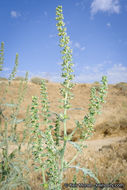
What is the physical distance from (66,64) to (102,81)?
0.28 meters

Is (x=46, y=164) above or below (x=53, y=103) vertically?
below

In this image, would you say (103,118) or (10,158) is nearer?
(10,158)

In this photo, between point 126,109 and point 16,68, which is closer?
point 16,68

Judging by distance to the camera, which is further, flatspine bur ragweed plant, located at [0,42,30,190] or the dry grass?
the dry grass

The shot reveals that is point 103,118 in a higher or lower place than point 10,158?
lower

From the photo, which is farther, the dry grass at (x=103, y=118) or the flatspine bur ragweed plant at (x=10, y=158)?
the dry grass at (x=103, y=118)

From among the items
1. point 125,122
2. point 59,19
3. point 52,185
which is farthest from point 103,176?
point 125,122

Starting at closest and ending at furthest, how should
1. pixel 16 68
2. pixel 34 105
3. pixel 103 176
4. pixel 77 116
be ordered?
pixel 34 105
pixel 16 68
pixel 103 176
pixel 77 116

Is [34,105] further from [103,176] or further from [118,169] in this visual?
[118,169]

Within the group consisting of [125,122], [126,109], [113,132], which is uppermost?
[126,109]

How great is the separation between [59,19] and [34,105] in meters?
0.64

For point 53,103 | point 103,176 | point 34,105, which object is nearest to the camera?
point 34,105

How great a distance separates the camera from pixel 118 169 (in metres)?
2.96

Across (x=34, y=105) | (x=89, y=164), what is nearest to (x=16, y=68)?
(x=34, y=105)
